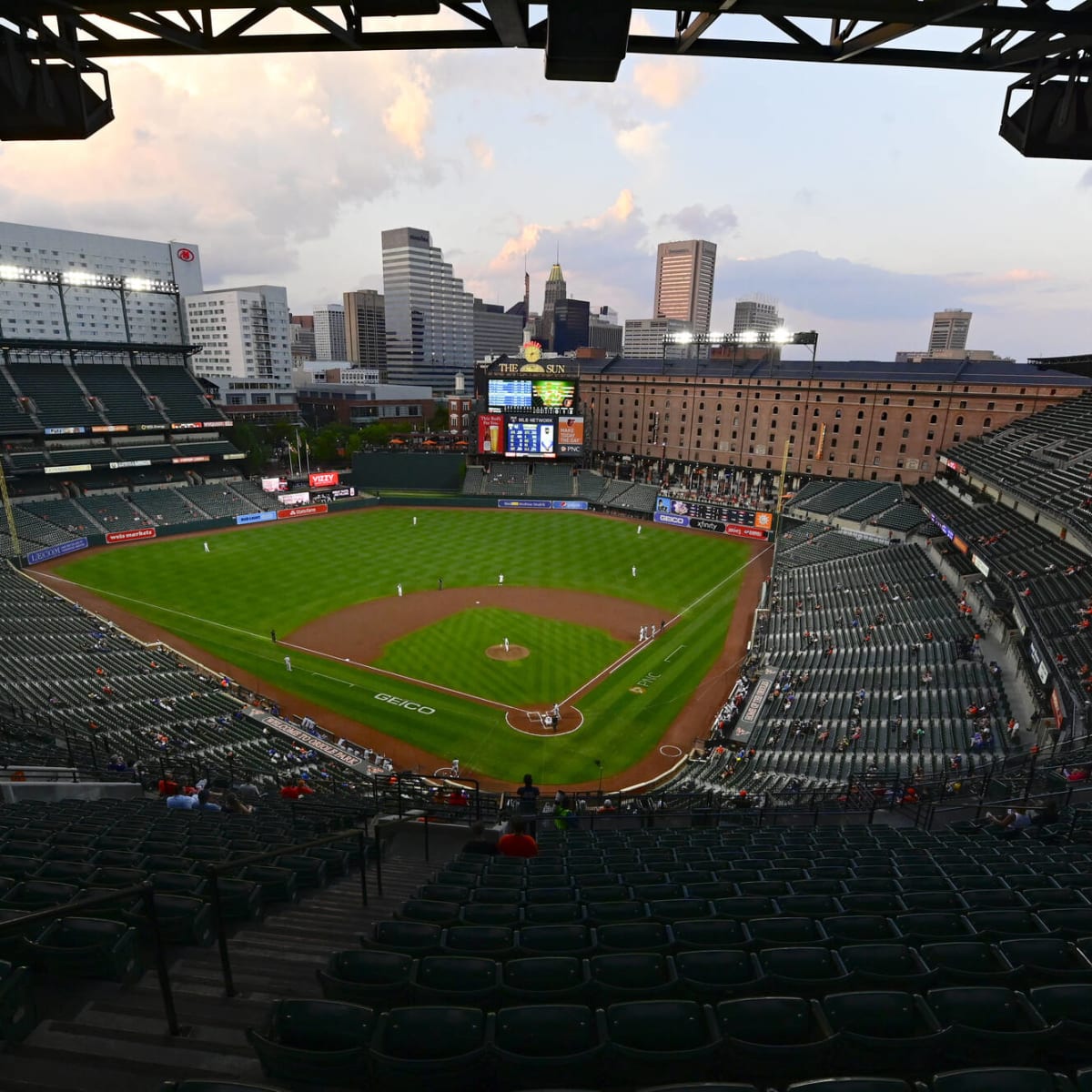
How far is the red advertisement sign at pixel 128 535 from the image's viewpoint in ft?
183

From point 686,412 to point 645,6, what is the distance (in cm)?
8623

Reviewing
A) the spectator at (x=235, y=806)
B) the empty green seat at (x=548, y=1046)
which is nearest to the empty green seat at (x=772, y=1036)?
the empty green seat at (x=548, y=1046)

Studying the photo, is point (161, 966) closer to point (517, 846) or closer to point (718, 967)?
point (718, 967)

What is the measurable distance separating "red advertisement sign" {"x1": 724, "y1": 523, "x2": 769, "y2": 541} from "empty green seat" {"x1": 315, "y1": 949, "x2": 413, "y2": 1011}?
201 feet

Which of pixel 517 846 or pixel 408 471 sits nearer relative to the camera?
pixel 517 846

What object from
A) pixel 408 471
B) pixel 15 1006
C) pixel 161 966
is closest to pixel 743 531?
pixel 408 471

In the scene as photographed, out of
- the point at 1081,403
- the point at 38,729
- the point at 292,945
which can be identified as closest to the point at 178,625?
the point at 38,729

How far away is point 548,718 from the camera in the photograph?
30047 millimetres

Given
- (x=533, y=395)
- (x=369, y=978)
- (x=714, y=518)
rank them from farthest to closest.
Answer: (x=533, y=395)
(x=714, y=518)
(x=369, y=978)

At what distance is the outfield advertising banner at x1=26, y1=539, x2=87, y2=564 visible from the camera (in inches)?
1916

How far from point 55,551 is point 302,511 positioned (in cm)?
2313

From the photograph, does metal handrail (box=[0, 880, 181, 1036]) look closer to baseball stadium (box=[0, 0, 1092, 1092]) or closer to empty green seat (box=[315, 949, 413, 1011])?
baseball stadium (box=[0, 0, 1092, 1092])

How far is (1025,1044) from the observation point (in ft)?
13.7

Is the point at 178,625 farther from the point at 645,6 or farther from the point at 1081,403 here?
the point at 1081,403
